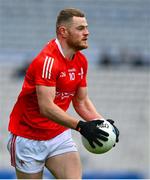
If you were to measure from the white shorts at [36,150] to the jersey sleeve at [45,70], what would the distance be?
59 cm

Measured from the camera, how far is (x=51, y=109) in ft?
17.5

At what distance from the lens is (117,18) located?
15.8 m

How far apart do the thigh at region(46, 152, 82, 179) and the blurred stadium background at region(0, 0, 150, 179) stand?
5.47 m

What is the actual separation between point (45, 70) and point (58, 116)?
0.38m

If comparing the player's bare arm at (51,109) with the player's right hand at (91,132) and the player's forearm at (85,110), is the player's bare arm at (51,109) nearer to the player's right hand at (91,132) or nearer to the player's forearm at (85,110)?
the player's right hand at (91,132)

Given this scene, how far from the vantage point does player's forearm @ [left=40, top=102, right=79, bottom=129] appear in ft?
17.4

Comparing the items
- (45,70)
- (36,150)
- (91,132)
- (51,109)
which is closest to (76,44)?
(45,70)

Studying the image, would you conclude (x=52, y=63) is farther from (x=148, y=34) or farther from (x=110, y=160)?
(x=148, y=34)

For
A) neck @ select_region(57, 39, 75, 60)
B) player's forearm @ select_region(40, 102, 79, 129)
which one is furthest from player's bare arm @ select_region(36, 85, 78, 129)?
neck @ select_region(57, 39, 75, 60)

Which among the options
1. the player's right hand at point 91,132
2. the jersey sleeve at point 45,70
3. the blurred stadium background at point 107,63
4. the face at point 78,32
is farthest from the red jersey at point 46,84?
the blurred stadium background at point 107,63

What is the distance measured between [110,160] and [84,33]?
7806 mm

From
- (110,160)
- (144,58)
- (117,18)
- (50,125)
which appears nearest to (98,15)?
(117,18)

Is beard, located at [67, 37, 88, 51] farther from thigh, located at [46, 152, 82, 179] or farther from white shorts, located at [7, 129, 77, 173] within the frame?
thigh, located at [46, 152, 82, 179]

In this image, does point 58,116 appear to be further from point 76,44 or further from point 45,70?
point 76,44
